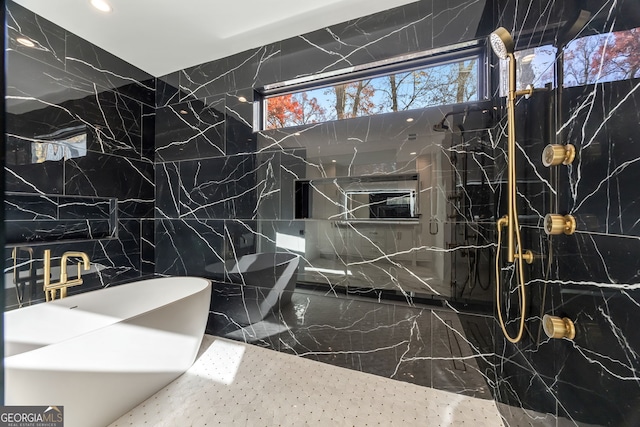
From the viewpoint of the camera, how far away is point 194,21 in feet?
6.38

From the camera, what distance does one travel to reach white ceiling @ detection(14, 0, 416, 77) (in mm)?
1778

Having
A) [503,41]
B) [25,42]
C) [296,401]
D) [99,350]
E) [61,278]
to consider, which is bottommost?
[296,401]

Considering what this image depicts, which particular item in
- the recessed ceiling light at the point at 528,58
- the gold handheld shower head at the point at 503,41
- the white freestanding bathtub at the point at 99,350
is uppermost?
the gold handheld shower head at the point at 503,41

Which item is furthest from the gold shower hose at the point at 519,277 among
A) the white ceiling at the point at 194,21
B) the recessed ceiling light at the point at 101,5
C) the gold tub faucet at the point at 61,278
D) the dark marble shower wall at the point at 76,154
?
the dark marble shower wall at the point at 76,154

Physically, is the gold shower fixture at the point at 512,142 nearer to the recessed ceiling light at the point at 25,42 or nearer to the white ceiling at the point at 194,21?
the white ceiling at the point at 194,21

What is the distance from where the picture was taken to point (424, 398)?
1.70 metres

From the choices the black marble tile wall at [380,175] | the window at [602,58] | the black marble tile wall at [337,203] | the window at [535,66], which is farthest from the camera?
the black marble tile wall at [337,203]

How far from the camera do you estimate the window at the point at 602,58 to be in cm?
67

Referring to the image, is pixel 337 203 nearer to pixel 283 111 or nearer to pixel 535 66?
pixel 283 111

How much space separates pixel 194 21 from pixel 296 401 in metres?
3.00

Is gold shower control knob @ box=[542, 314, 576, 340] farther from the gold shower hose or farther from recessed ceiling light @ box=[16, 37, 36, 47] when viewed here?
recessed ceiling light @ box=[16, 37, 36, 47]

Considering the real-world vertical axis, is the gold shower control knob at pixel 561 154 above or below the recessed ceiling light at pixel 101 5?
below

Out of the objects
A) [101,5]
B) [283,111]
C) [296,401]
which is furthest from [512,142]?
[101,5]

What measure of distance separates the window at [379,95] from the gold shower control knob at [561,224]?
1152mm
